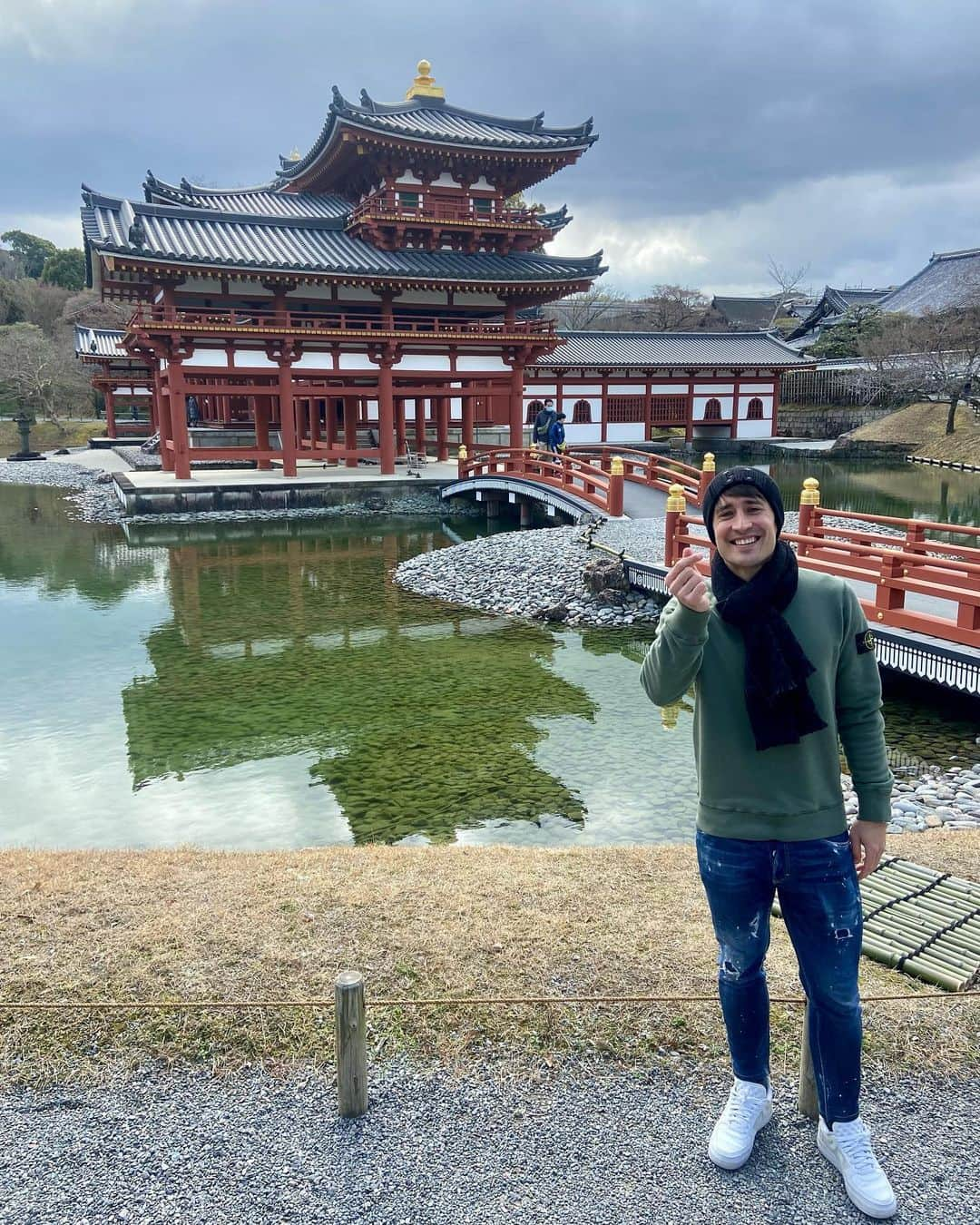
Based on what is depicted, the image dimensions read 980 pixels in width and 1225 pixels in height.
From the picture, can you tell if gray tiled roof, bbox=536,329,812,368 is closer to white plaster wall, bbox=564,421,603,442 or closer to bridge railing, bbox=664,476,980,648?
white plaster wall, bbox=564,421,603,442

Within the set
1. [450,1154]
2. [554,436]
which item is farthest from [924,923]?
[554,436]

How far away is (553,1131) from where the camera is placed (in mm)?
3113

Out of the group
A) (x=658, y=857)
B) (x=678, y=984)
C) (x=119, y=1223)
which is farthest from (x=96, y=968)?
(x=658, y=857)

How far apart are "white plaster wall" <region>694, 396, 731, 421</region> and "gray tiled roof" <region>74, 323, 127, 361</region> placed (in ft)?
80.9

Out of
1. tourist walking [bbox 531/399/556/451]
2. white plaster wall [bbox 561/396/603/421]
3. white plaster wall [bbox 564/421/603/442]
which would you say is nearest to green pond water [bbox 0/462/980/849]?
tourist walking [bbox 531/399/556/451]

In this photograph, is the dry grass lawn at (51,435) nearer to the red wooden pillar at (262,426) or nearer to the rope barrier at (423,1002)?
the red wooden pillar at (262,426)

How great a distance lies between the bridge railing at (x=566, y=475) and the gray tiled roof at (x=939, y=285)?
97.2 ft

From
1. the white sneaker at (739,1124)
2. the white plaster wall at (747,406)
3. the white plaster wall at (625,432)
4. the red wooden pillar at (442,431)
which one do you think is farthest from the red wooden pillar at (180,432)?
the white plaster wall at (747,406)

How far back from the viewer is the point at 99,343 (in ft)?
130

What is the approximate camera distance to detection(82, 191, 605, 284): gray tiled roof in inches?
898

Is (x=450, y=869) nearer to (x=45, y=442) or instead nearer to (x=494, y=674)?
(x=494, y=674)

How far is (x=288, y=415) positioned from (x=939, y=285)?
38.0 metres

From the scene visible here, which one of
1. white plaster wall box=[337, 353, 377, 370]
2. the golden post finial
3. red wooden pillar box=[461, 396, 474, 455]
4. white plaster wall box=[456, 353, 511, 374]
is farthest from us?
red wooden pillar box=[461, 396, 474, 455]

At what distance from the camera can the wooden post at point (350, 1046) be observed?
119 inches
